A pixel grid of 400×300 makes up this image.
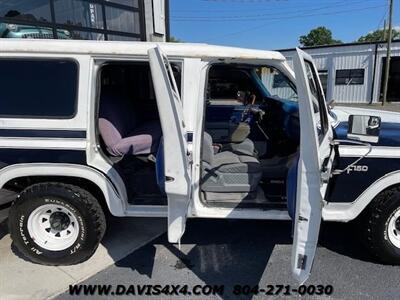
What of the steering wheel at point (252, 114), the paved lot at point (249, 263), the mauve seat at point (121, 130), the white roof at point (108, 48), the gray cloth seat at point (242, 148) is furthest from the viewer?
the steering wheel at point (252, 114)

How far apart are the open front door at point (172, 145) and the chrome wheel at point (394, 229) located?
1.76 m

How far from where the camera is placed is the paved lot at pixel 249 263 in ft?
9.96

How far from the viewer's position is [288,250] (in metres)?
3.54

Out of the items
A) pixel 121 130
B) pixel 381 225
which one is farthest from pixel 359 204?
pixel 121 130

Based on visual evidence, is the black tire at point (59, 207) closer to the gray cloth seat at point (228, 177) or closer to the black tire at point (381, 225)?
the gray cloth seat at point (228, 177)

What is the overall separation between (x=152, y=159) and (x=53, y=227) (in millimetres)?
1090

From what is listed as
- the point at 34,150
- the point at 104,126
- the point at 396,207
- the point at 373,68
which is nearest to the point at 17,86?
the point at 34,150

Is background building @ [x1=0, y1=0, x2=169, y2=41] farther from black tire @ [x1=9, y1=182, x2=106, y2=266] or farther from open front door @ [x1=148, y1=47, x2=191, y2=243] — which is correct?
open front door @ [x1=148, y1=47, x2=191, y2=243]

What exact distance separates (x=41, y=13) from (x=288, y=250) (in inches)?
191

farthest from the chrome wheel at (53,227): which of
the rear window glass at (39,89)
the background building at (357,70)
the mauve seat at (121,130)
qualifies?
the background building at (357,70)

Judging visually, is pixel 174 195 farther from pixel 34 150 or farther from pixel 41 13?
pixel 41 13

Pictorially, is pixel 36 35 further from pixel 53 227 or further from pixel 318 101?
pixel 318 101

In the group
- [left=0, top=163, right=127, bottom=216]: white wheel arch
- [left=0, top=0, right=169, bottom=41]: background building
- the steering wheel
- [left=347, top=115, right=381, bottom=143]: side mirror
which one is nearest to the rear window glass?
[left=0, top=163, right=127, bottom=216]: white wheel arch

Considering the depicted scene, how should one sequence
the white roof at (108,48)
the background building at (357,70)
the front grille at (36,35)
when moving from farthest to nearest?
the background building at (357,70)
the front grille at (36,35)
the white roof at (108,48)
